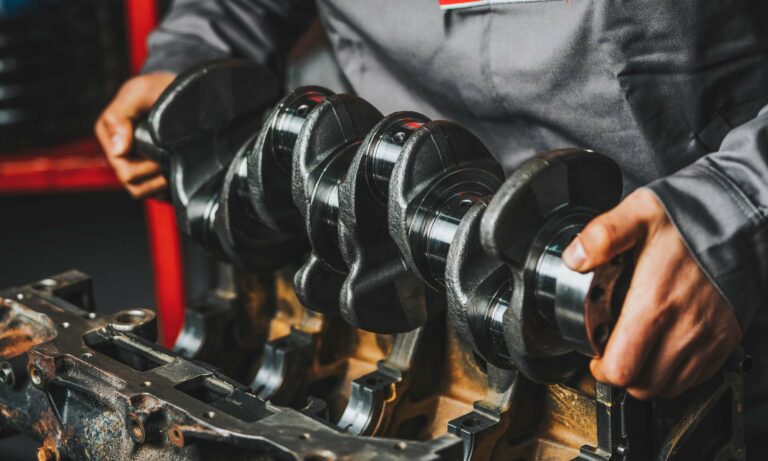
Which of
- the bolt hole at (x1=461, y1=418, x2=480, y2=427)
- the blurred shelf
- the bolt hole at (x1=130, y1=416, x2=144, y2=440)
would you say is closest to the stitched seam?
the bolt hole at (x1=461, y1=418, x2=480, y2=427)

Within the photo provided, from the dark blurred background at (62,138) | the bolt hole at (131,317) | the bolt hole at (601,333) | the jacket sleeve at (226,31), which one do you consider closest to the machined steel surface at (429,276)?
the bolt hole at (601,333)

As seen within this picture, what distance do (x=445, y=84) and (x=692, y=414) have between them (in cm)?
43

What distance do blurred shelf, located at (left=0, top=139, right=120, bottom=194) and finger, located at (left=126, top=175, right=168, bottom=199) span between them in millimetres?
785

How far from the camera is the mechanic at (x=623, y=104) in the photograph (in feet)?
2.27

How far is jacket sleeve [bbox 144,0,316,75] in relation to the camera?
4.23 ft

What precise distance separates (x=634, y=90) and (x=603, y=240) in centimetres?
30

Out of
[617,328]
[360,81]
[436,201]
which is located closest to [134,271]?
[360,81]

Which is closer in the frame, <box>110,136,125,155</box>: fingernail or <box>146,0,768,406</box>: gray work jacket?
<box>146,0,768,406</box>: gray work jacket

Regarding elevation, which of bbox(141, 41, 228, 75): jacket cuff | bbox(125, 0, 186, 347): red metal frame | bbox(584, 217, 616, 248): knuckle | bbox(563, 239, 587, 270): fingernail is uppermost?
bbox(141, 41, 228, 75): jacket cuff

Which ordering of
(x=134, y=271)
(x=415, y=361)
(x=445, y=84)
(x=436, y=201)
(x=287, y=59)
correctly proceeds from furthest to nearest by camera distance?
(x=134, y=271), (x=287, y=59), (x=445, y=84), (x=415, y=361), (x=436, y=201)

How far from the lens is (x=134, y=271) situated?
2.38 metres

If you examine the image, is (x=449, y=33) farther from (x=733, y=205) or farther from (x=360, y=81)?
(x=733, y=205)

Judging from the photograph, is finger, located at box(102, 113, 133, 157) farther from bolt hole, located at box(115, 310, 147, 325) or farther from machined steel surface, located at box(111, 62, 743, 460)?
bolt hole, located at box(115, 310, 147, 325)

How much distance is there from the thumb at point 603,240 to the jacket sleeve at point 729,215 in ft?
0.12
